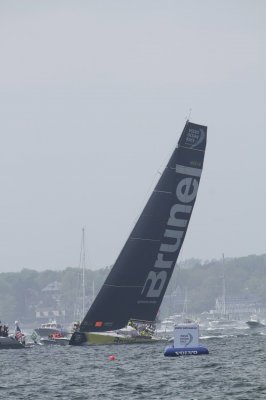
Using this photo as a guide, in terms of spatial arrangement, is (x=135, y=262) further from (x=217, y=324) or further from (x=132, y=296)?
(x=217, y=324)

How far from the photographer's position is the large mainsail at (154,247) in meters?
67.4

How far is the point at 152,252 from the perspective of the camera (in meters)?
68.6

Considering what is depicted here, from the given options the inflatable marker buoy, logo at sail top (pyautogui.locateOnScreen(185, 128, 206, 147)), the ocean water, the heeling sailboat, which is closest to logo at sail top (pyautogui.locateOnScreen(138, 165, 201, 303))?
the heeling sailboat

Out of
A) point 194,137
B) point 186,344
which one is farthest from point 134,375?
point 194,137

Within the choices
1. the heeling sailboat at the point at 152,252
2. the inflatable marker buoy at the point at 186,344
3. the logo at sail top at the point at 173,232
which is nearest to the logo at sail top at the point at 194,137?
the heeling sailboat at the point at 152,252

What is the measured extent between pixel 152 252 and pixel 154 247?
0.31m

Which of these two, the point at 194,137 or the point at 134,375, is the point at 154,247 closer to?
the point at 194,137

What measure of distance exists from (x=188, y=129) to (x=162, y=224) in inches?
209

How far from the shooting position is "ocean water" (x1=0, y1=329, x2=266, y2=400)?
41.0m

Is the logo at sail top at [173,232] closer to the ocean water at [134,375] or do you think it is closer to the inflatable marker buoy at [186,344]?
the ocean water at [134,375]

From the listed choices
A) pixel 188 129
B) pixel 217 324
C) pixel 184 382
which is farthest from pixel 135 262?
pixel 217 324

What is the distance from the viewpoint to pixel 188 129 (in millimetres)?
69312

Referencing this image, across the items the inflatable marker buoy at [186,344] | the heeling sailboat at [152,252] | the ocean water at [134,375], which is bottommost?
the ocean water at [134,375]

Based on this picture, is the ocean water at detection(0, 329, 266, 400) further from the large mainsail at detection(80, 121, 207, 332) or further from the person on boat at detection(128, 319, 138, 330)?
the large mainsail at detection(80, 121, 207, 332)
